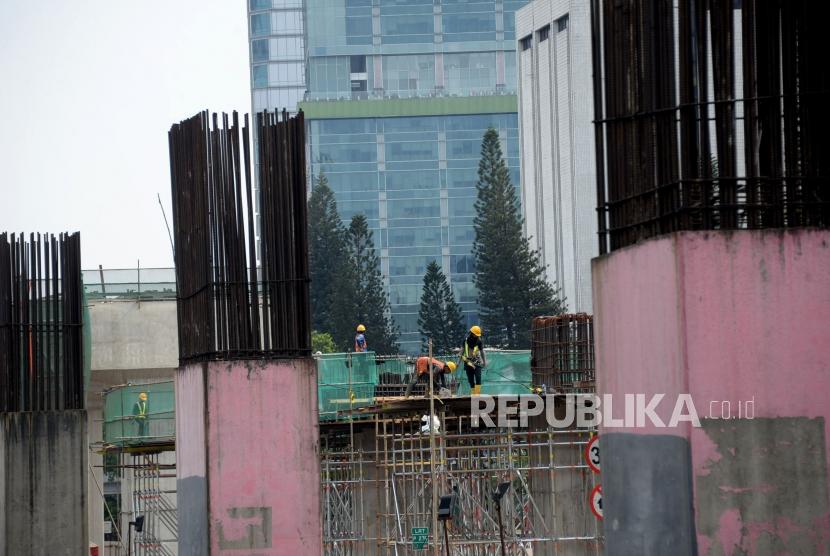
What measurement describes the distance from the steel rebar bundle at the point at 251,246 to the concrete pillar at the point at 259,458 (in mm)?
480

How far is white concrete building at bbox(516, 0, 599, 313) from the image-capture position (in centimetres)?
8488

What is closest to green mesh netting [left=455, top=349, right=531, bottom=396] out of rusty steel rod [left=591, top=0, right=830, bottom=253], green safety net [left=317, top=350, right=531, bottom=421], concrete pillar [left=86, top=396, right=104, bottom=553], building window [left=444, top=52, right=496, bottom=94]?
green safety net [left=317, top=350, right=531, bottom=421]

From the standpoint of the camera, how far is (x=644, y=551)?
1095 cm

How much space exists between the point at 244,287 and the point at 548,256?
77900 millimetres

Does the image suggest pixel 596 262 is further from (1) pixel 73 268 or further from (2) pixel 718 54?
(1) pixel 73 268

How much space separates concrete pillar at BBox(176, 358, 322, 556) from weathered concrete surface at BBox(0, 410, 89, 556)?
711 cm

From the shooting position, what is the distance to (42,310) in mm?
24281

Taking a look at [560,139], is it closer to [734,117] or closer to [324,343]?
[324,343]

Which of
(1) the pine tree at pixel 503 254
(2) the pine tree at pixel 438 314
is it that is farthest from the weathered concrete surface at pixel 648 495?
(2) the pine tree at pixel 438 314

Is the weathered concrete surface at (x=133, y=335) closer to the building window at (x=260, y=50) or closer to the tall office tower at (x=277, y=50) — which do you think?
the tall office tower at (x=277, y=50)

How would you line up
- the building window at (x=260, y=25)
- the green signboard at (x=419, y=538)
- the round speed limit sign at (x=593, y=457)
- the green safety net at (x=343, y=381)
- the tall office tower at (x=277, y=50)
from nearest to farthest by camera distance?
the round speed limit sign at (x=593, y=457) → the green signboard at (x=419, y=538) → the green safety net at (x=343, y=381) → the tall office tower at (x=277, y=50) → the building window at (x=260, y=25)

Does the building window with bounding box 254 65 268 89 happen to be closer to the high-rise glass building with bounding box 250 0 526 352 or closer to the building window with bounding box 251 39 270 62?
the building window with bounding box 251 39 270 62

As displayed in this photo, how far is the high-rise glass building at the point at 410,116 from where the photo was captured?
453ft

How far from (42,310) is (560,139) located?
218 ft
